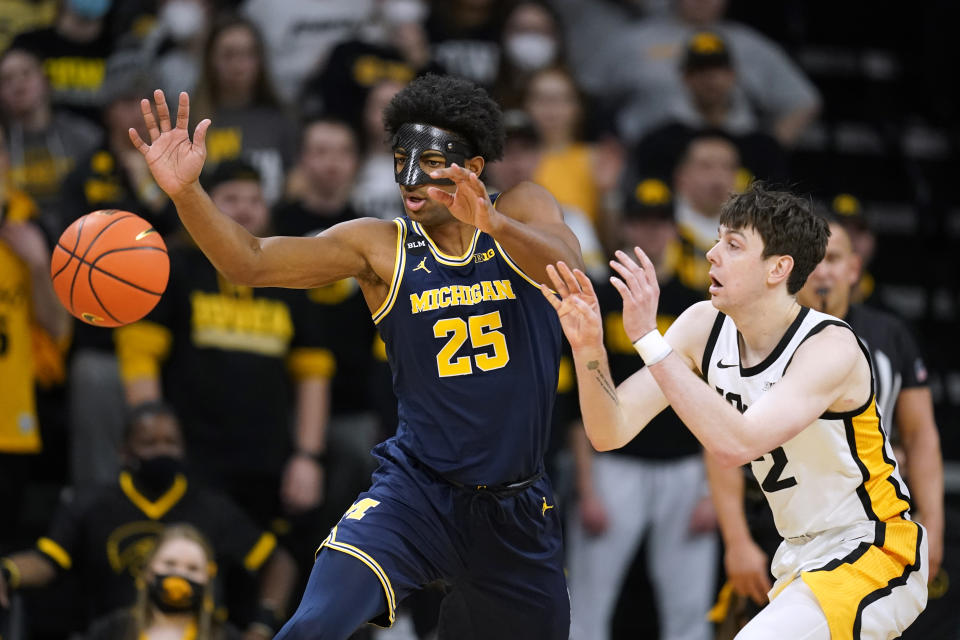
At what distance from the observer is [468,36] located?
10.1 m

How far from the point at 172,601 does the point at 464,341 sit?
2.55 meters

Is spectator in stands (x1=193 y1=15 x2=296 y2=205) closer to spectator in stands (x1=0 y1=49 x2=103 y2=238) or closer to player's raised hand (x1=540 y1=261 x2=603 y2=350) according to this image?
spectator in stands (x1=0 y1=49 x2=103 y2=238)

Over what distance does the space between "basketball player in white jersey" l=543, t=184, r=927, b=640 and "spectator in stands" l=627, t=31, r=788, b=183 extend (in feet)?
15.6

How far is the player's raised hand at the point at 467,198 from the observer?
478cm

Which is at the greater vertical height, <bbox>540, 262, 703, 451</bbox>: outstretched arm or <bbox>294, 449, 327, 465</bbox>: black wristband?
<bbox>540, 262, 703, 451</bbox>: outstretched arm

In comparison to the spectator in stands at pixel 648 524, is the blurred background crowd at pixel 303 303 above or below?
above

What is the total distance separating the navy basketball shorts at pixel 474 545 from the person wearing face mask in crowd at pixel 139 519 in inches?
91.7

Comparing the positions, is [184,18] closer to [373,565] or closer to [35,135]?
[35,135]

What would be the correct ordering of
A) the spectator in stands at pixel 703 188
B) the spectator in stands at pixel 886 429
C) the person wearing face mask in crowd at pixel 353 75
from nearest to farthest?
the spectator in stands at pixel 886 429
the spectator in stands at pixel 703 188
the person wearing face mask in crowd at pixel 353 75

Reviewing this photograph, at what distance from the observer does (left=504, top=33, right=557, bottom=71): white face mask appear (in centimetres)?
998

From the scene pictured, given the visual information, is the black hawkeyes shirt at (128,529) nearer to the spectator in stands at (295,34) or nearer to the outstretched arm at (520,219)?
the outstretched arm at (520,219)

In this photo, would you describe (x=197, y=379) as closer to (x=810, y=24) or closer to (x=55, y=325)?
(x=55, y=325)

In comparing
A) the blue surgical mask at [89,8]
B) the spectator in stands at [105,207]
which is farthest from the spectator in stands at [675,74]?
A: the blue surgical mask at [89,8]

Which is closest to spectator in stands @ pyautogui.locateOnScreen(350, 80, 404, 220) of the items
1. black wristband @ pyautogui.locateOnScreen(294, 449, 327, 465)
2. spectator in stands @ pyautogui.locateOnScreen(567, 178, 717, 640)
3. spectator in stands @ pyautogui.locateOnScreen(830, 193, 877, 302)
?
black wristband @ pyautogui.locateOnScreen(294, 449, 327, 465)
